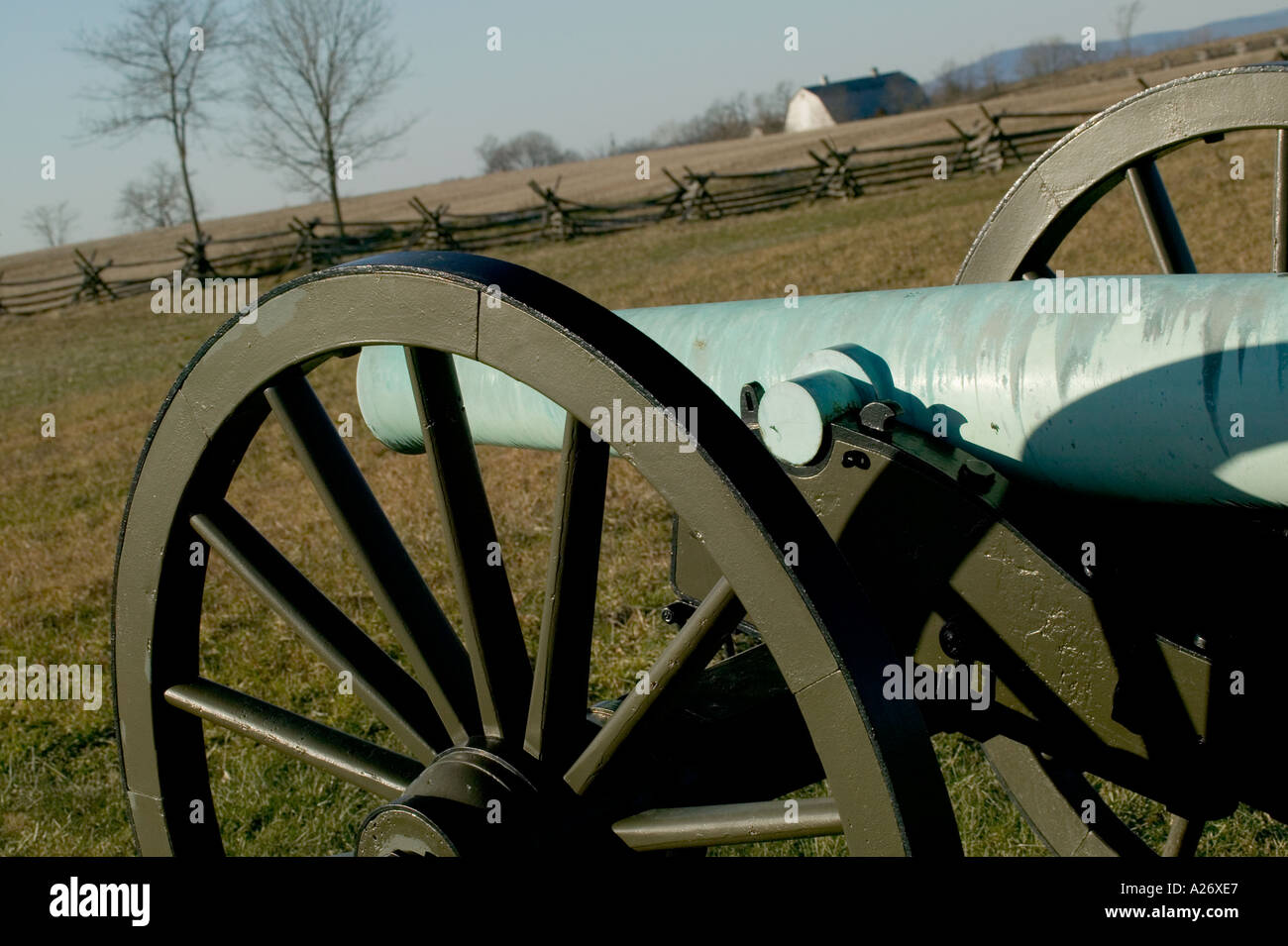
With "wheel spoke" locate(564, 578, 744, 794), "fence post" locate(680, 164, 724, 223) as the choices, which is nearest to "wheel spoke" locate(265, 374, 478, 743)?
"wheel spoke" locate(564, 578, 744, 794)

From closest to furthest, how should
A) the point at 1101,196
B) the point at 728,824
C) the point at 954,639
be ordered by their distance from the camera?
the point at 728,824 < the point at 954,639 < the point at 1101,196

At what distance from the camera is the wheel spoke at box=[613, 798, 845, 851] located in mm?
1463

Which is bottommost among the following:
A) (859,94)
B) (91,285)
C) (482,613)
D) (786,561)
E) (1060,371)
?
(482,613)

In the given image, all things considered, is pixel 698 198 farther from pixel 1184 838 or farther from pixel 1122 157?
pixel 1184 838

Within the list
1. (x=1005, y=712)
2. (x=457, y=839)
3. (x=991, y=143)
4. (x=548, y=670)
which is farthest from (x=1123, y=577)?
(x=991, y=143)

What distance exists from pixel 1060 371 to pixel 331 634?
1.25 m

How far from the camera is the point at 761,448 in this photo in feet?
4.81

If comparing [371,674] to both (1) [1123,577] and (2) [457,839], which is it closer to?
(2) [457,839]

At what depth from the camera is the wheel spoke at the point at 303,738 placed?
75.2 inches

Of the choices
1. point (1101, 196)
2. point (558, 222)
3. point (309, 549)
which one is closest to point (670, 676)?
point (1101, 196)

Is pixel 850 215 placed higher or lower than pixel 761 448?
higher

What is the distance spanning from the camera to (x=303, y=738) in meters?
1.96

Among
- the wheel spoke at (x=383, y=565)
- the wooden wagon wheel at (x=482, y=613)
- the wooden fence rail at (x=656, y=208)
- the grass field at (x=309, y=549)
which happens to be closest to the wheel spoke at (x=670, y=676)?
the wooden wagon wheel at (x=482, y=613)
